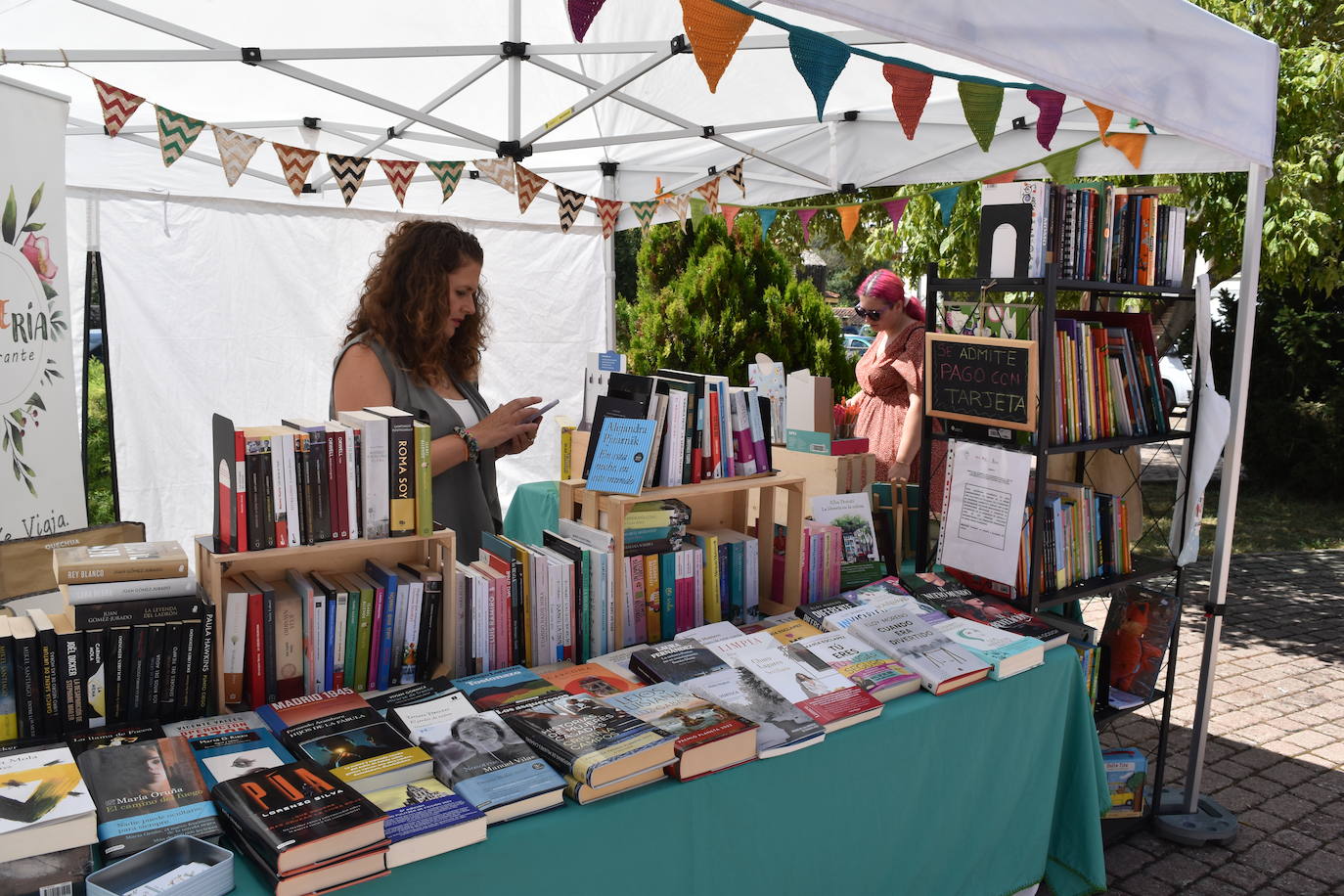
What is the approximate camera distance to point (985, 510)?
8.96 feet

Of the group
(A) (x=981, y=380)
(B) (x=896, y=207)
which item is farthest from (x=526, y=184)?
(A) (x=981, y=380)

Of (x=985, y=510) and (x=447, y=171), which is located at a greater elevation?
(x=447, y=171)

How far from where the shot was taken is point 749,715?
2.02m

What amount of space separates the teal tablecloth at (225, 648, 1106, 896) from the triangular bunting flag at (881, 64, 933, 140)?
1.46m

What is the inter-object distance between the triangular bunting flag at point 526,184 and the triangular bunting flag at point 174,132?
4.86 feet

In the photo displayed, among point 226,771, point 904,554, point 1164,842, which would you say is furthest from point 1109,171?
point 226,771

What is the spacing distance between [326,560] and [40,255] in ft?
4.66

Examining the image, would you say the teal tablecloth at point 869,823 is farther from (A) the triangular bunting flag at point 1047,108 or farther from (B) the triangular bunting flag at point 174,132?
(B) the triangular bunting flag at point 174,132

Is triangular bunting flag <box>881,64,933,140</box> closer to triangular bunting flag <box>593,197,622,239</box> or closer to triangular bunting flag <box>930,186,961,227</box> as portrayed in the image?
triangular bunting flag <box>930,186,961,227</box>

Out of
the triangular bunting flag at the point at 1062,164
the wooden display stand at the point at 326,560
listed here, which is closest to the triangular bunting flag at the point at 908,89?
the wooden display stand at the point at 326,560

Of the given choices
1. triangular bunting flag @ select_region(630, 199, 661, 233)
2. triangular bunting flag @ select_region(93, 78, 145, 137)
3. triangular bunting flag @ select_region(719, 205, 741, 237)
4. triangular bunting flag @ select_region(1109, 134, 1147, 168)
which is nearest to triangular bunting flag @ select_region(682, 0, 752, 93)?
triangular bunting flag @ select_region(93, 78, 145, 137)

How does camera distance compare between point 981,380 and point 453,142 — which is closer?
point 981,380

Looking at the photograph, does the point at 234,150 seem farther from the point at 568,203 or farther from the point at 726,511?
the point at 726,511

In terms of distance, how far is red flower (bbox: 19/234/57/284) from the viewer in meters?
2.66
